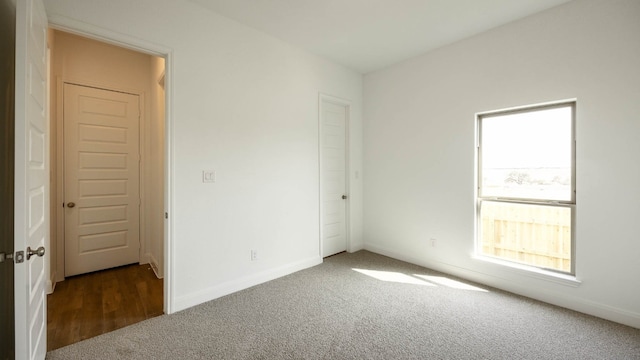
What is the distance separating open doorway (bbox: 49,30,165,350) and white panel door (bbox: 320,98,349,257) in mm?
2180

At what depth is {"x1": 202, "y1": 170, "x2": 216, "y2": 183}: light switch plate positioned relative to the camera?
2758 mm

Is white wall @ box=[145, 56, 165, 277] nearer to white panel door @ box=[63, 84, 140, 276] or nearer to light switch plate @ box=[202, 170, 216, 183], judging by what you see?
white panel door @ box=[63, 84, 140, 276]

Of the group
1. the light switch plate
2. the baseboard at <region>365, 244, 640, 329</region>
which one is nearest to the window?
the baseboard at <region>365, 244, 640, 329</region>

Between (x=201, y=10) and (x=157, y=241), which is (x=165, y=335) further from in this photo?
(x=201, y=10)

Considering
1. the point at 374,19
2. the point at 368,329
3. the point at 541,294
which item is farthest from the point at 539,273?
the point at 374,19

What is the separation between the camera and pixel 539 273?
9.25ft

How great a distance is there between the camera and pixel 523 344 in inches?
82.7

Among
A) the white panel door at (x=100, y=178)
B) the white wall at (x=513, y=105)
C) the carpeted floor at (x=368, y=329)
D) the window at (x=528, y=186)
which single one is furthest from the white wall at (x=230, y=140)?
the window at (x=528, y=186)

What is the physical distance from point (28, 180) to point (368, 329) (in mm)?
2471

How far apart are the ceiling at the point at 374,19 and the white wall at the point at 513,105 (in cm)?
26

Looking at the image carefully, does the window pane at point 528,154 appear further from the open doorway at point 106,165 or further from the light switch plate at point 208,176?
the open doorway at point 106,165

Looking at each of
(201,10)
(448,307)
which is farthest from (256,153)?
(448,307)

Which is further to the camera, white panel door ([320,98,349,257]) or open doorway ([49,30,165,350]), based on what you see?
white panel door ([320,98,349,257])

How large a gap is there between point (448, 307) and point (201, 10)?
386cm
